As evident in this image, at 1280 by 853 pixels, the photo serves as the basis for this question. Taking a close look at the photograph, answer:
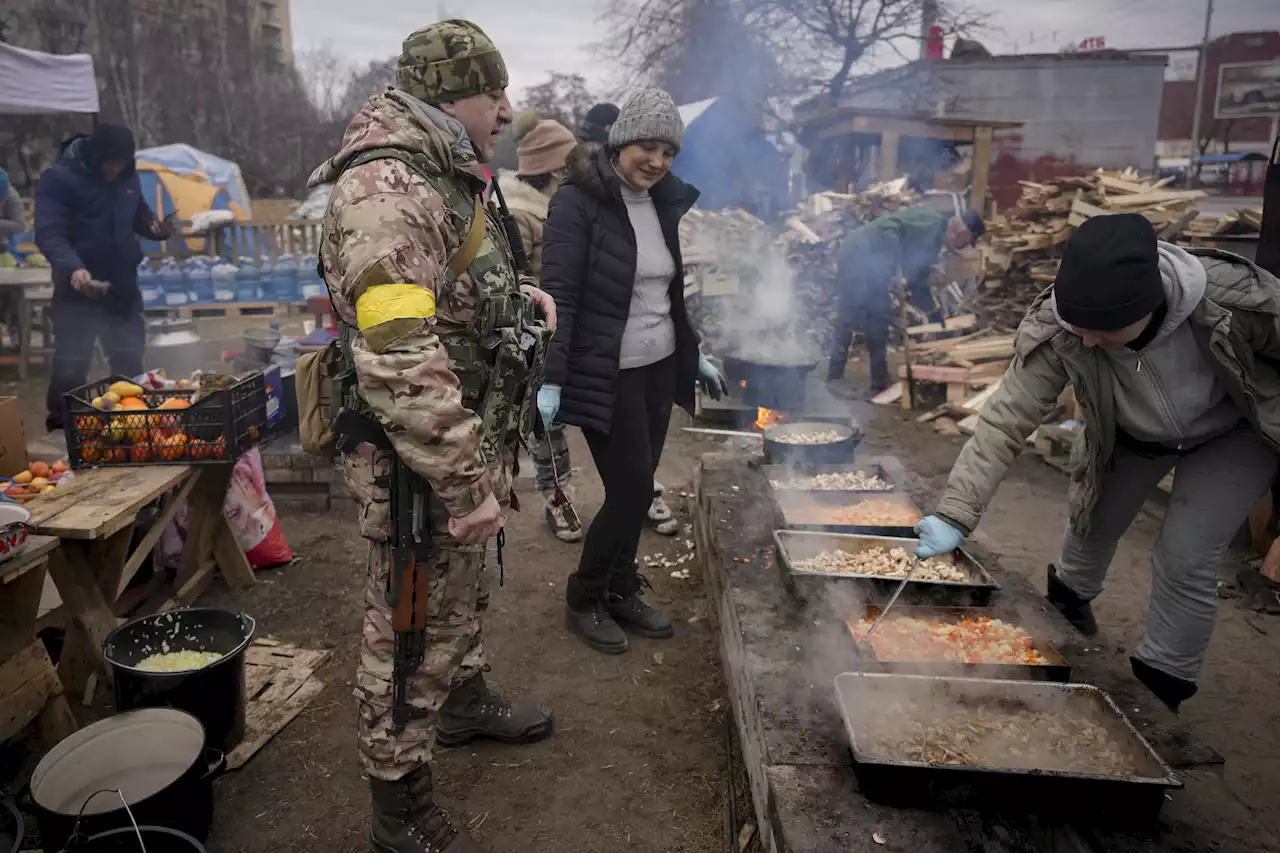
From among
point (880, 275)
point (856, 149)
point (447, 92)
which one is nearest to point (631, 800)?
point (447, 92)

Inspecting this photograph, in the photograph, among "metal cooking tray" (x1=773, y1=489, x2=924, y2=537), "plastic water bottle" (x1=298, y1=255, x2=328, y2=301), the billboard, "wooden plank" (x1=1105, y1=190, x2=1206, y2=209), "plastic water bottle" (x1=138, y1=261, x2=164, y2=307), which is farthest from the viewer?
the billboard

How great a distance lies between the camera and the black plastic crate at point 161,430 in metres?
3.88

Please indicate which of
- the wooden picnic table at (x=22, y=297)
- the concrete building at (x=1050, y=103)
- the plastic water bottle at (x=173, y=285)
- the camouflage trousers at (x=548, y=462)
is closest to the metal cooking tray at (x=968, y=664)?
the camouflage trousers at (x=548, y=462)

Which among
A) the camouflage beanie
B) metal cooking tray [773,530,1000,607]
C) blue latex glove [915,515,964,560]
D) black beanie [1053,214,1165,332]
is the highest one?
the camouflage beanie

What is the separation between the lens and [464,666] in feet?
10.2

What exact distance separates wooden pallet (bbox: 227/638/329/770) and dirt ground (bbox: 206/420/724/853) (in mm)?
50

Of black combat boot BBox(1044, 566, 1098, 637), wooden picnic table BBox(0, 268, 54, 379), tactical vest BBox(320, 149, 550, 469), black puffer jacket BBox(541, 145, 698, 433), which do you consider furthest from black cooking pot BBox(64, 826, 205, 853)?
wooden picnic table BBox(0, 268, 54, 379)

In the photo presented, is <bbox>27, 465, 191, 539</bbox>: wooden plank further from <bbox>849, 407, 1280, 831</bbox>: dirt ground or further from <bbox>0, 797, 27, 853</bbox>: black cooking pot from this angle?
<bbox>849, 407, 1280, 831</bbox>: dirt ground

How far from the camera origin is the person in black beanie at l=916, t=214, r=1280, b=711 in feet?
8.45

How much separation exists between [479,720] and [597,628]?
2.98 feet

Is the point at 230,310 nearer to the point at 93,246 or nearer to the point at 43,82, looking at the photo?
the point at 43,82

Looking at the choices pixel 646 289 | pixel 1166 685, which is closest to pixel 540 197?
pixel 646 289

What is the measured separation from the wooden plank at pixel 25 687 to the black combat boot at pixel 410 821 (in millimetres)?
1397

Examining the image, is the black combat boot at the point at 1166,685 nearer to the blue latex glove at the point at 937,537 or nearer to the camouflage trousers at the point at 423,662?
the blue latex glove at the point at 937,537
